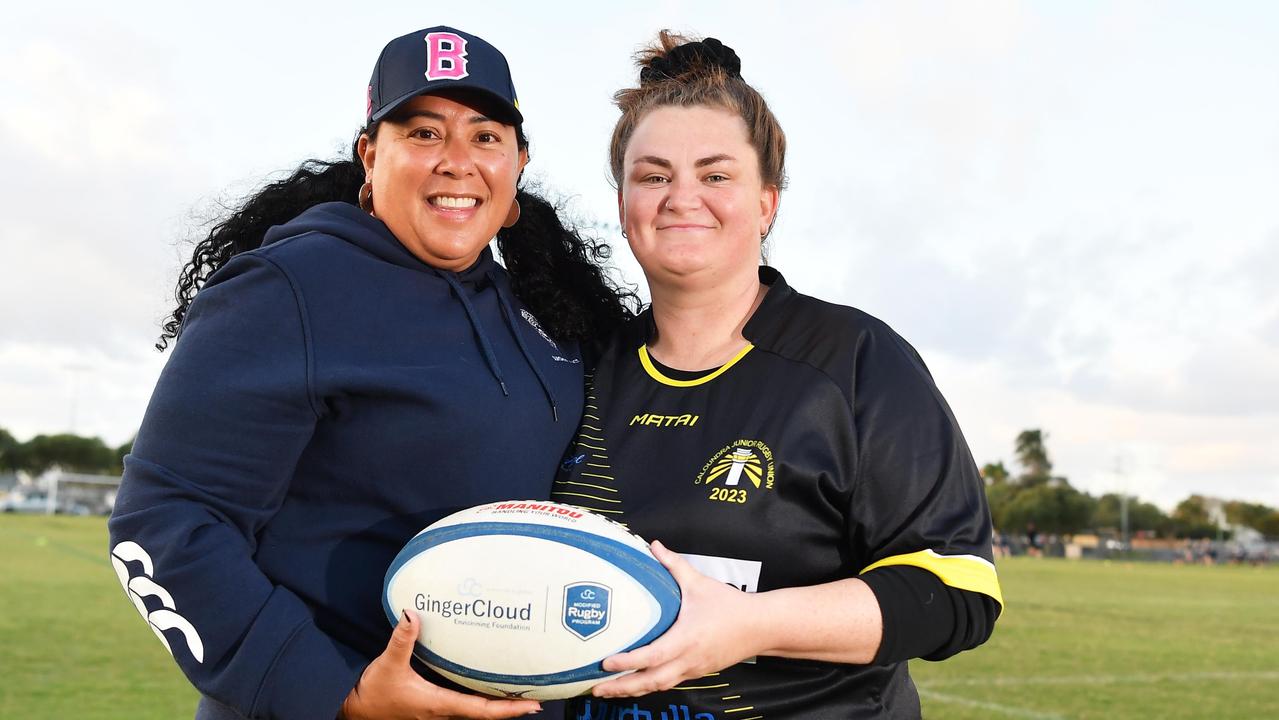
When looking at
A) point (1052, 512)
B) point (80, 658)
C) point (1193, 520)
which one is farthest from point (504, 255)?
point (1193, 520)

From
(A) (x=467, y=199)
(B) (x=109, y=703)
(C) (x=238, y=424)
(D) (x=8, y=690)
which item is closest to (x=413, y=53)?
(A) (x=467, y=199)

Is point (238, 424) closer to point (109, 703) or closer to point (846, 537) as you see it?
point (846, 537)

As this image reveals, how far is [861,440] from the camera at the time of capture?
2.56m

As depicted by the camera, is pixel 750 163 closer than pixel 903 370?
No

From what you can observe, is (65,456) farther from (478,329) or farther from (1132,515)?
(478,329)

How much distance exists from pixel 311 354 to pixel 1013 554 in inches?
2465

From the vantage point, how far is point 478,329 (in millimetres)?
2738

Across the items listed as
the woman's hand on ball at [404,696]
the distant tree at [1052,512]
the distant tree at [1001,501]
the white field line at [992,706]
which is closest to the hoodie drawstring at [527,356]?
the woman's hand on ball at [404,696]

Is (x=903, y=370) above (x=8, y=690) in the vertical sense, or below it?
above

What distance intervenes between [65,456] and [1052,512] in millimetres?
83881

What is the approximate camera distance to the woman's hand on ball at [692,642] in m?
2.13

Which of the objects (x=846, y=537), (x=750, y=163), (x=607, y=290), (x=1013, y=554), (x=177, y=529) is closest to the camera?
(x=177, y=529)

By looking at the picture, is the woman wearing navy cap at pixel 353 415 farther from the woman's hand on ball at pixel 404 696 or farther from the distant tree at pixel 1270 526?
the distant tree at pixel 1270 526

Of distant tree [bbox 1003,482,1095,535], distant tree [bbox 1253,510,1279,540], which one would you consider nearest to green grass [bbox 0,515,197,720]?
distant tree [bbox 1003,482,1095,535]
